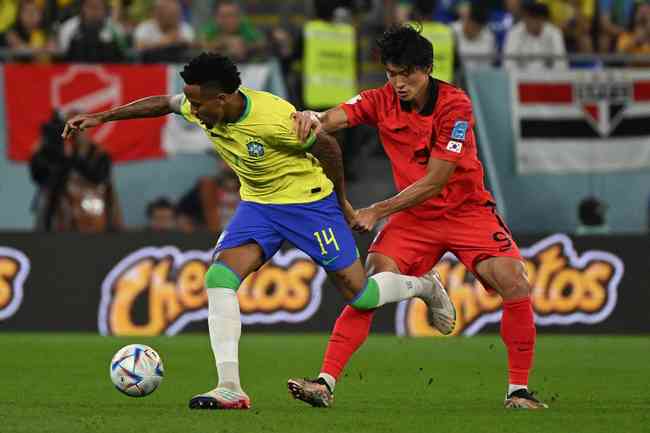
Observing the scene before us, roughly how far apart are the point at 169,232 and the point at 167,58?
214 cm

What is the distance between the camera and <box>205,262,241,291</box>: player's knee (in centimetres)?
836

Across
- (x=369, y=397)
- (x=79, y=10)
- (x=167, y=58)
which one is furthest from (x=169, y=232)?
(x=369, y=397)

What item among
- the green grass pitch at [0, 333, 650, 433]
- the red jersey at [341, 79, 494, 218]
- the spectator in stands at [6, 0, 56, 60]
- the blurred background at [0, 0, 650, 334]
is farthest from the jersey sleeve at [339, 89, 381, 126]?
the spectator in stands at [6, 0, 56, 60]

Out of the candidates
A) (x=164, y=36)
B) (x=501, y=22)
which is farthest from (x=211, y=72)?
(x=501, y=22)

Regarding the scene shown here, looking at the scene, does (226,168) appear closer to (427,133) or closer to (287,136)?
(427,133)

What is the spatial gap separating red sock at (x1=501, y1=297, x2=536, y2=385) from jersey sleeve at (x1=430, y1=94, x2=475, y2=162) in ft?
3.07

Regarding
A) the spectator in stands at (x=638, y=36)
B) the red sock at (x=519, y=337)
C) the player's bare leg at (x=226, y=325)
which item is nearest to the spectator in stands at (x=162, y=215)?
the spectator in stands at (x=638, y=36)

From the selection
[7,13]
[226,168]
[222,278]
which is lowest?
[226,168]

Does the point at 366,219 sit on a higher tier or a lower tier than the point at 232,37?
lower

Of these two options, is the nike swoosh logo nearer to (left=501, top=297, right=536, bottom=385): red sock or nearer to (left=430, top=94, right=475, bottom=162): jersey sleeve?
(left=430, top=94, right=475, bottom=162): jersey sleeve

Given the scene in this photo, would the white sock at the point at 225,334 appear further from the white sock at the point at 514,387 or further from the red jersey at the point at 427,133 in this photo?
the white sock at the point at 514,387

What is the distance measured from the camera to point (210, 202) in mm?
16172

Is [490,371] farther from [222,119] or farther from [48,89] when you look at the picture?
[48,89]

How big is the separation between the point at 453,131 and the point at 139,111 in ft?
6.12
